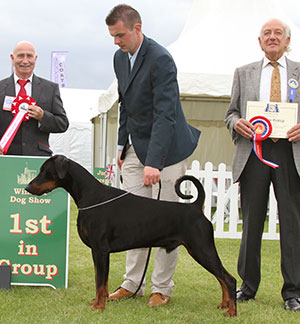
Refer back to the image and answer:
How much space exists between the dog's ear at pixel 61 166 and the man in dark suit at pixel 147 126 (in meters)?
0.48

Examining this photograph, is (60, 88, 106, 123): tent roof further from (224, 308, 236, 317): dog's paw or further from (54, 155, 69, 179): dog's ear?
(224, 308, 236, 317): dog's paw

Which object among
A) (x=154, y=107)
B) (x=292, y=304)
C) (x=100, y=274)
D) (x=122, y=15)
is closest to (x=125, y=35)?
(x=122, y=15)

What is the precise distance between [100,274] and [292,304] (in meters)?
1.29

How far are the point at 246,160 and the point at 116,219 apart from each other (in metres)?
0.99

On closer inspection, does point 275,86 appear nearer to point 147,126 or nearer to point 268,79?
point 268,79

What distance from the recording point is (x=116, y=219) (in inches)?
108

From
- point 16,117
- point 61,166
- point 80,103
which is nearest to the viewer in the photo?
point 61,166

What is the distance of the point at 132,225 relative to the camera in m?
2.74

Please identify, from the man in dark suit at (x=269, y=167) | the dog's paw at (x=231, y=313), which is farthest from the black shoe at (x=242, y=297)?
the dog's paw at (x=231, y=313)

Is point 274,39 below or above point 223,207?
above

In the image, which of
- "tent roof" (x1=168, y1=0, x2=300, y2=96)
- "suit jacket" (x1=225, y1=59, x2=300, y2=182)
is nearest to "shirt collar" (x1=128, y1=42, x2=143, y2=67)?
"suit jacket" (x1=225, y1=59, x2=300, y2=182)

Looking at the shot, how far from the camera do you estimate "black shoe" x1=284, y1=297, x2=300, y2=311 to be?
302 centimetres

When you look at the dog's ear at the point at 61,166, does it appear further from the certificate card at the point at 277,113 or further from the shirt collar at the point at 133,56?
the certificate card at the point at 277,113

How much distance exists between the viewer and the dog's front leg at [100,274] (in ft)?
8.97
